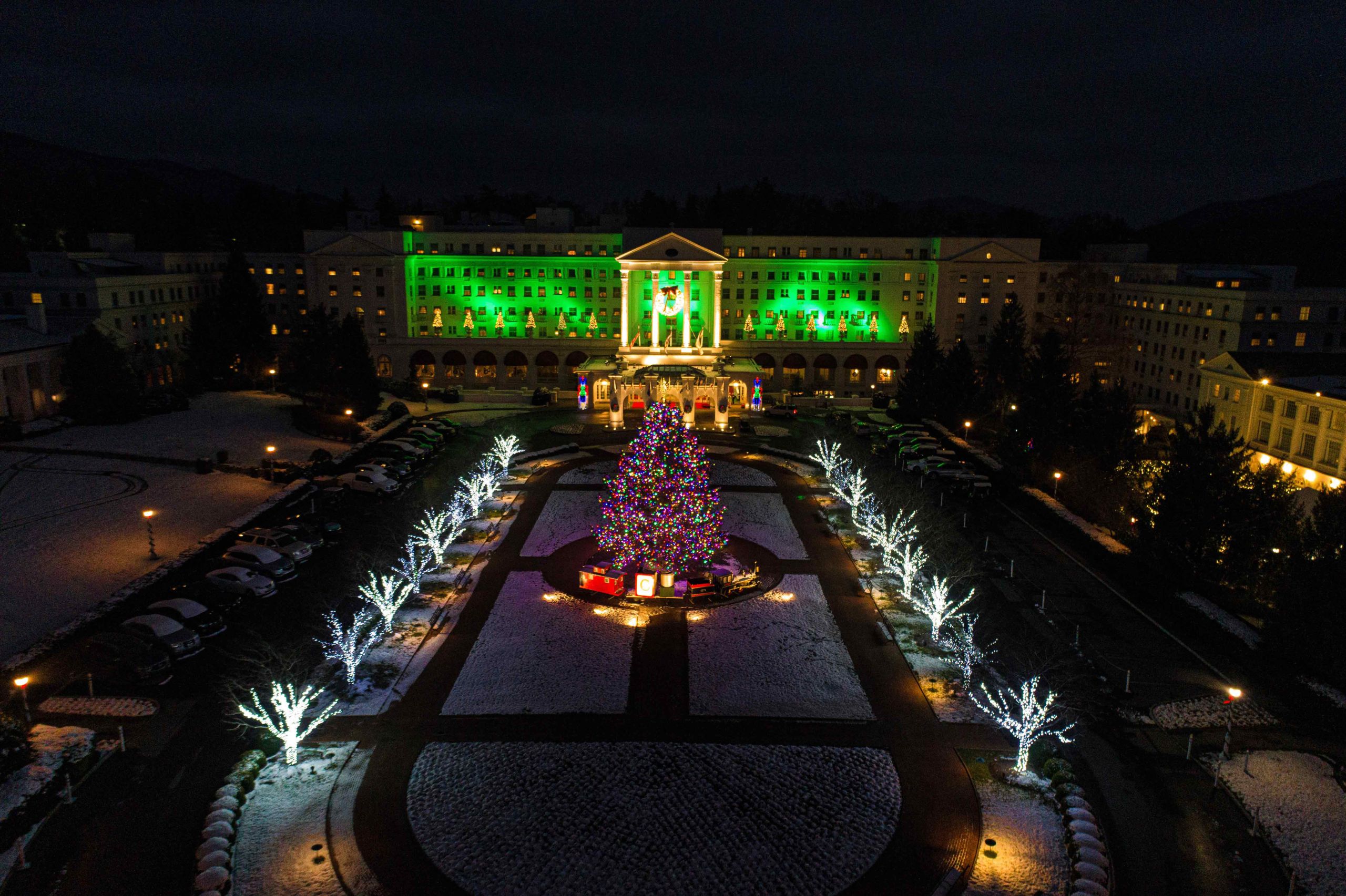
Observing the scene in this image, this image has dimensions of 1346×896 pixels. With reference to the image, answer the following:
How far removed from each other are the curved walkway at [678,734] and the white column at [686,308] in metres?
53.6

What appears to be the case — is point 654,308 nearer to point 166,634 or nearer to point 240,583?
point 240,583

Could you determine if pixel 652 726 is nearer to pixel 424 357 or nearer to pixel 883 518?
pixel 883 518

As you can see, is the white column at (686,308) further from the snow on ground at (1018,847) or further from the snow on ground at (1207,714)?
the snow on ground at (1018,847)

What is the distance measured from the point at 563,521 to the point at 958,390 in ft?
137

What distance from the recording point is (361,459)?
59.6m

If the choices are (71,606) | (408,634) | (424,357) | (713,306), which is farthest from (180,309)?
(408,634)

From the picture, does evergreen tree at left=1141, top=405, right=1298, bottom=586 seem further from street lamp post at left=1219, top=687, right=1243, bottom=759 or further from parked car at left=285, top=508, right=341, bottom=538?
parked car at left=285, top=508, right=341, bottom=538

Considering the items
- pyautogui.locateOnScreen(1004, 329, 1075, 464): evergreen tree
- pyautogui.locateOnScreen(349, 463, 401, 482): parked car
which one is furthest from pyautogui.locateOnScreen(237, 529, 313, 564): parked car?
pyautogui.locateOnScreen(1004, 329, 1075, 464): evergreen tree

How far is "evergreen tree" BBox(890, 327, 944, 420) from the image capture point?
76.4m

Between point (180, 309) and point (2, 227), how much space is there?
29.6 m

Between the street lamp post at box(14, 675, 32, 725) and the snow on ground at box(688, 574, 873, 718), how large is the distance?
66.3 ft

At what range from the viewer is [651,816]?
22672 millimetres

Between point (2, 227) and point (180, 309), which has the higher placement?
point (2, 227)

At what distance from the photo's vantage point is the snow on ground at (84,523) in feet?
113
